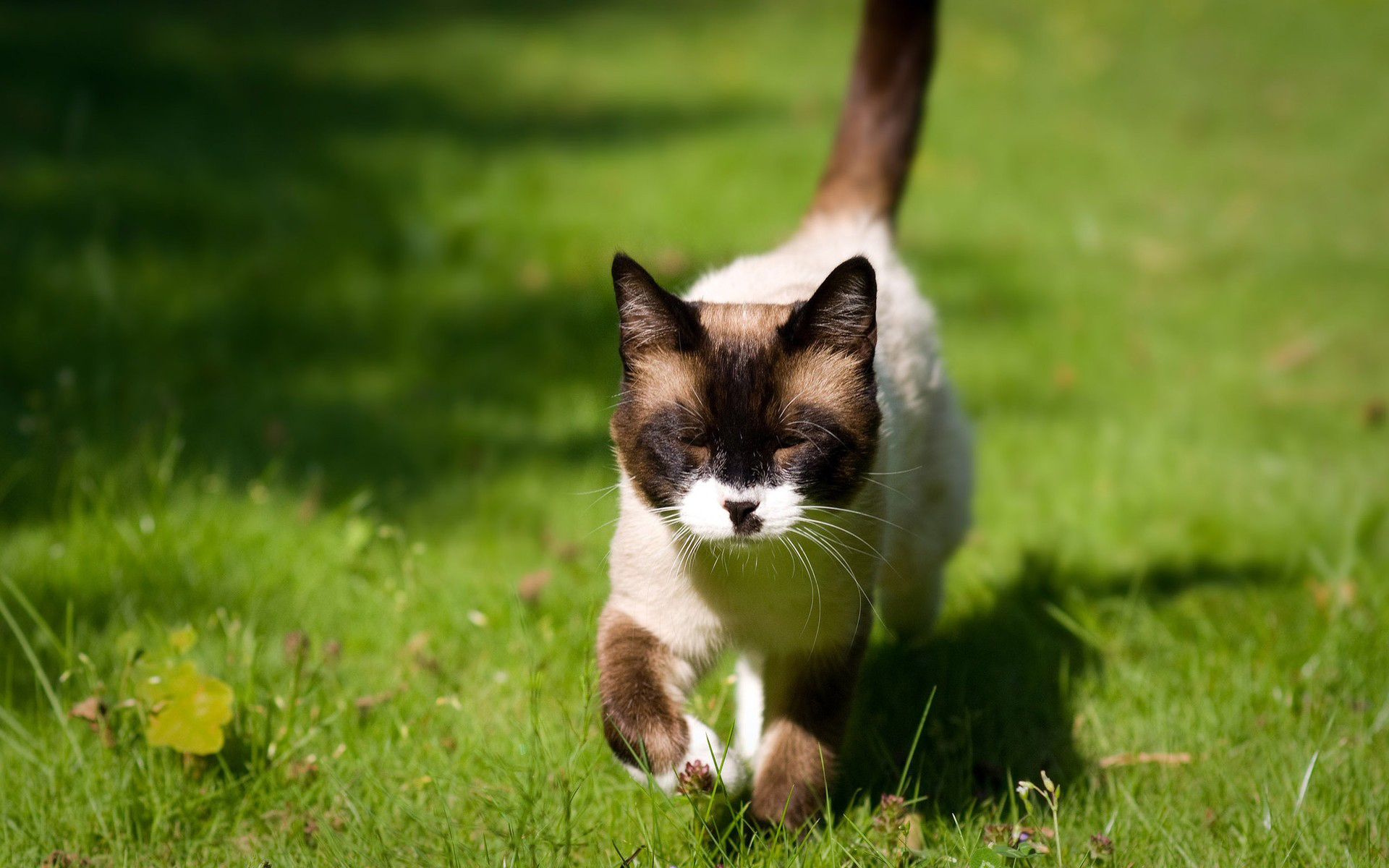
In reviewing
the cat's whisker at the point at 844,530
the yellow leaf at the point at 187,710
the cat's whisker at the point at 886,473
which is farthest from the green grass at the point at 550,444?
the cat's whisker at the point at 886,473

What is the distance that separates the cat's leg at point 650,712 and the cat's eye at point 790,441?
1.79 feet

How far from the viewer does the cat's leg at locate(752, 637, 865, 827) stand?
2.36 meters

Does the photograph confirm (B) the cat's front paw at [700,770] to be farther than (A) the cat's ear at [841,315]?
No

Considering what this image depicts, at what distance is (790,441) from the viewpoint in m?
2.26

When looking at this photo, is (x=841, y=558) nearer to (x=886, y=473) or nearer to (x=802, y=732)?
(x=886, y=473)

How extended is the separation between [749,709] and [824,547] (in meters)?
0.68

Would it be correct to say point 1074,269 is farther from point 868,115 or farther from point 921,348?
point 921,348

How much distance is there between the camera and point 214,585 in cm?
322

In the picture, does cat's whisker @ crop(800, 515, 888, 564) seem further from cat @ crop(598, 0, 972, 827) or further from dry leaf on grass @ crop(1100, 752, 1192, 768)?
dry leaf on grass @ crop(1100, 752, 1192, 768)

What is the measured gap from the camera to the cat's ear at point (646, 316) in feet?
7.55

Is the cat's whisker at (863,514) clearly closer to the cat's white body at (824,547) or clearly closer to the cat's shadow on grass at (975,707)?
the cat's white body at (824,547)

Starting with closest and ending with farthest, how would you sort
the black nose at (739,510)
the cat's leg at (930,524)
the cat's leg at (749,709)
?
the black nose at (739,510) < the cat's leg at (749,709) < the cat's leg at (930,524)

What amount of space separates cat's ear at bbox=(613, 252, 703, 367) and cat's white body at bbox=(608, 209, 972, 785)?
1.07 ft

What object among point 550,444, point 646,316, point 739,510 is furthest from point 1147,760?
point 550,444
